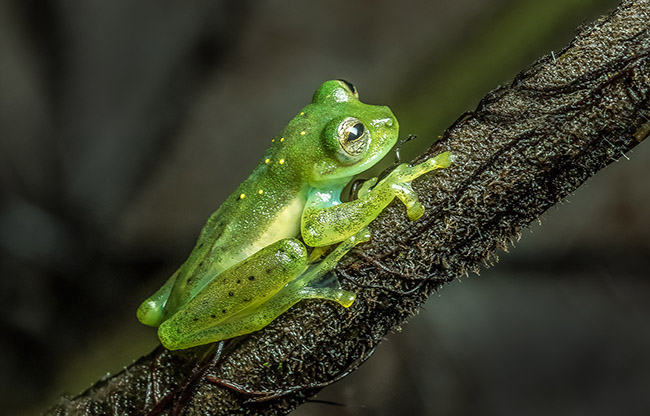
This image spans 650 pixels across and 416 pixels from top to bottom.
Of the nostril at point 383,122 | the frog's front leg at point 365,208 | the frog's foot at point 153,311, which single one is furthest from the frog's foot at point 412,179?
the frog's foot at point 153,311

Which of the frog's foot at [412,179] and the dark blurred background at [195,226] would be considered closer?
the frog's foot at [412,179]

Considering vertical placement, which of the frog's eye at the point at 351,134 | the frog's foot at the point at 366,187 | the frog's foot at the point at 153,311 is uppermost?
the frog's eye at the point at 351,134

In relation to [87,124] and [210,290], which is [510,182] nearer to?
[210,290]

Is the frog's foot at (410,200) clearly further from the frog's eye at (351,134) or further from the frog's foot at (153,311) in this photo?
the frog's foot at (153,311)

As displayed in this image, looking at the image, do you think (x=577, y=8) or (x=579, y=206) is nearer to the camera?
(x=577, y=8)

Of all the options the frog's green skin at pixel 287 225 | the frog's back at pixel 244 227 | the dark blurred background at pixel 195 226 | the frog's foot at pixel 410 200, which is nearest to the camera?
the frog's foot at pixel 410 200

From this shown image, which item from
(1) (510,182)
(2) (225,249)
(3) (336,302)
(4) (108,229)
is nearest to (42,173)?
(4) (108,229)

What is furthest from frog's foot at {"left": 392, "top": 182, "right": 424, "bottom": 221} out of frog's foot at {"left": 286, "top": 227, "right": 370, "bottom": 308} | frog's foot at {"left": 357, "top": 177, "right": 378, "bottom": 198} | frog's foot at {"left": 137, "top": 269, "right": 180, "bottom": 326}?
frog's foot at {"left": 137, "top": 269, "right": 180, "bottom": 326}
